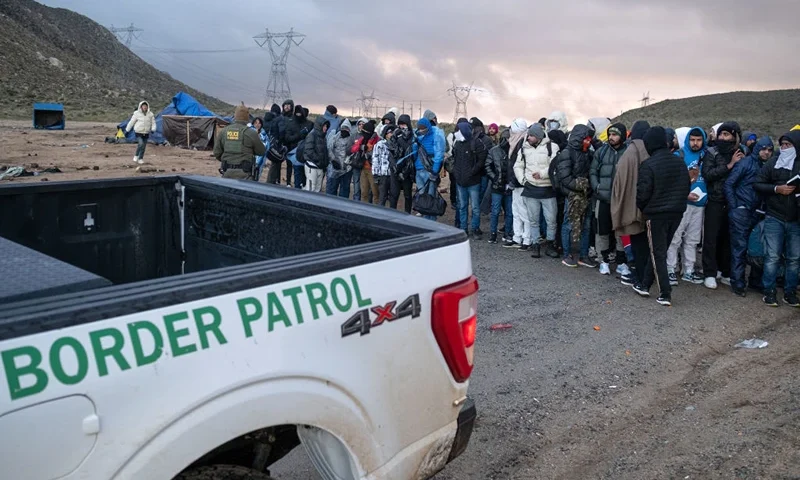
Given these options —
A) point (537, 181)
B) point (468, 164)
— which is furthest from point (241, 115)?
point (537, 181)

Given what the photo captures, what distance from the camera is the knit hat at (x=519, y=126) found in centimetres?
1024

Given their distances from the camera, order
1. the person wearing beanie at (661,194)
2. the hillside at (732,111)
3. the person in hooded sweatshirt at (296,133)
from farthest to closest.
A: the hillside at (732,111)
the person in hooded sweatshirt at (296,133)
the person wearing beanie at (661,194)

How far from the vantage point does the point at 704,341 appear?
6.38 m

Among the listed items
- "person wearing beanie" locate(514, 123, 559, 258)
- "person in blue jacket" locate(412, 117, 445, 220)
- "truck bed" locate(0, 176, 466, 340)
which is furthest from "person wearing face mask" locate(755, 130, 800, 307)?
"truck bed" locate(0, 176, 466, 340)

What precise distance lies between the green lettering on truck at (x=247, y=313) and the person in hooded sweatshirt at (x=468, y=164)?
872 centimetres

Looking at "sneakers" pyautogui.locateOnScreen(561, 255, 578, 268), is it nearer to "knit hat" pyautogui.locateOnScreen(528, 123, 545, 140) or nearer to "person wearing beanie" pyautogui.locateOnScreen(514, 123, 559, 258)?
"person wearing beanie" pyautogui.locateOnScreen(514, 123, 559, 258)

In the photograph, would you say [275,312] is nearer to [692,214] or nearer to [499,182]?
[692,214]

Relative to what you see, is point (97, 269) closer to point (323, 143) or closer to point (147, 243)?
point (147, 243)

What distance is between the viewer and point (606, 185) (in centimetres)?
845

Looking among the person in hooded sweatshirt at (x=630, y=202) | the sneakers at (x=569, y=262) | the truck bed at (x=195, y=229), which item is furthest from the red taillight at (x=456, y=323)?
the sneakers at (x=569, y=262)

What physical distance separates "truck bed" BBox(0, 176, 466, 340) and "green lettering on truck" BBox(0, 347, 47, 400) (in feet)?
1.48

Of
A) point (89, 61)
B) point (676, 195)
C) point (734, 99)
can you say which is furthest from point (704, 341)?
point (89, 61)

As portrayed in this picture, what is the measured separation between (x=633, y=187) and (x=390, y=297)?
628 cm

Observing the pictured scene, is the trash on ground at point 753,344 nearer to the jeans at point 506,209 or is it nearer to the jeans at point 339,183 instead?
the jeans at point 506,209
